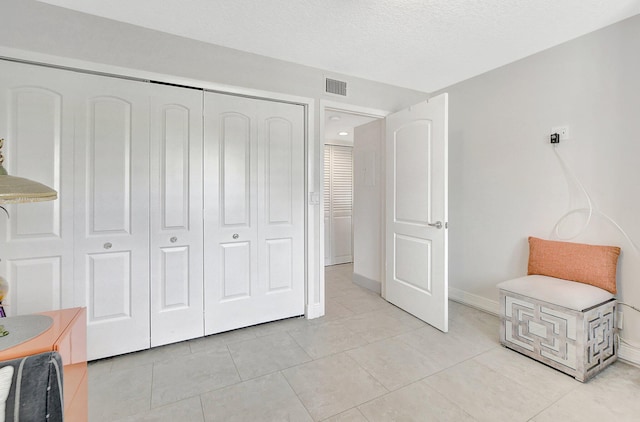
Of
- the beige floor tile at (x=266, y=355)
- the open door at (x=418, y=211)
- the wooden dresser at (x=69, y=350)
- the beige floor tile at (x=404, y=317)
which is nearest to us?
the wooden dresser at (x=69, y=350)

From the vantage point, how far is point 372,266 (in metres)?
3.71

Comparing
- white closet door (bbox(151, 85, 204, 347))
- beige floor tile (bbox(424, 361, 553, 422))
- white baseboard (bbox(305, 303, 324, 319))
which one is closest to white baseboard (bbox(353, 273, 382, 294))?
white baseboard (bbox(305, 303, 324, 319))

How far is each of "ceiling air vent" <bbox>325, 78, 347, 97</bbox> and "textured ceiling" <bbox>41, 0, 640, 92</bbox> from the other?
0.17 m

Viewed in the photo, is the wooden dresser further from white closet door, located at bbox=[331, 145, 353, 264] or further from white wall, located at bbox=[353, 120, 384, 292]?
white closet door, located at bbox=[331, 145, 353, 264]

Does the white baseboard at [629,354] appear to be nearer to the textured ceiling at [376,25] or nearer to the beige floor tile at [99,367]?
the textured ceiling at [376,25]

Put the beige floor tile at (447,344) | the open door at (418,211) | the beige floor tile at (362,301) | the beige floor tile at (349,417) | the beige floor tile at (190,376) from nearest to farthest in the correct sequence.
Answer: the beige floor tile at (349,417)
the beige floor tile at (190,376)
the beige floor tile at (447,344)
the open door at (418,211)
the beige floor tile at (362,301)

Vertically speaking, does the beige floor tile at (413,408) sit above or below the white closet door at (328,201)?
below

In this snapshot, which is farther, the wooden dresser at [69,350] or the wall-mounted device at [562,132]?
the wall-mounted device at [562,132]

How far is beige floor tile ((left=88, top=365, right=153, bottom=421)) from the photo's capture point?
1.61 metres

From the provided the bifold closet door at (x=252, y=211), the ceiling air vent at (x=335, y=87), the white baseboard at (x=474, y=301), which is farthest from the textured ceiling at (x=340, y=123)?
the white baseboard at (x=474, y=301)

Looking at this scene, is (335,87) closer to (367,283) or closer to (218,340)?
(367,283)

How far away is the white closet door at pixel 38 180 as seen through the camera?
1.83 m

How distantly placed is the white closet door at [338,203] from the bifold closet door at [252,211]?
2325mm

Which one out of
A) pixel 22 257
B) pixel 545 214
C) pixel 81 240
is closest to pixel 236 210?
pixel 81 240
